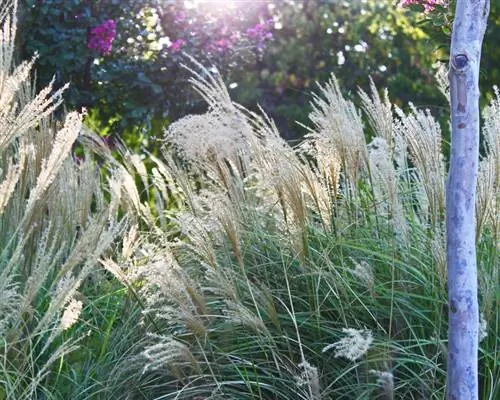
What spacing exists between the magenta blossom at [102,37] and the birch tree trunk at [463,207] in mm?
3737

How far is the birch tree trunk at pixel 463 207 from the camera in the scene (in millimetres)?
2826

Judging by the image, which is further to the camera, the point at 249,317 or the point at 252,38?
the point at 252,38

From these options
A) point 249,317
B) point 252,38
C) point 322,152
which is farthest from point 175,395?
point 252,38

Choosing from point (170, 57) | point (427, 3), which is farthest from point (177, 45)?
point (427, 3)

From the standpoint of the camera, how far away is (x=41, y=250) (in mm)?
2941

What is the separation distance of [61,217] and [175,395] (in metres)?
0.98

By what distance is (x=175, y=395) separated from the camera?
11.0ft

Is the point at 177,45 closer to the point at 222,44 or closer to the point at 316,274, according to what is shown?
the point at 222,44

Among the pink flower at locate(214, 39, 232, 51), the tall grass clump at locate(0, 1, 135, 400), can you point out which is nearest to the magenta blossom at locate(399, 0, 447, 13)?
the tall grass clump at locate(0, 1, 135, 400)

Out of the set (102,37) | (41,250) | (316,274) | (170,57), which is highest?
(102,37)

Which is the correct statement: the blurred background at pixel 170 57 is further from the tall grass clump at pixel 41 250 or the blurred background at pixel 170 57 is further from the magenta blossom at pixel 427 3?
the tall grass clump at pixel 41 250

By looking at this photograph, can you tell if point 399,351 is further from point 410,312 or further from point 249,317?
point 249,317

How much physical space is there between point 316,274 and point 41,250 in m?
1.03

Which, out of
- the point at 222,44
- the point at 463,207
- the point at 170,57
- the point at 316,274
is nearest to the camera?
the point at 463,207
